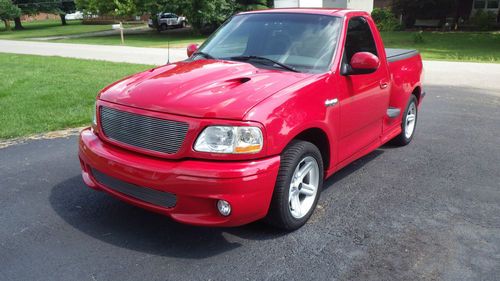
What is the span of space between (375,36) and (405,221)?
2.14 meters

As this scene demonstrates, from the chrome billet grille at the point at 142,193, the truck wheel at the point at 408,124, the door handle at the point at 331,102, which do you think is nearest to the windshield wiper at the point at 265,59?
the door handle at the point at 331,102

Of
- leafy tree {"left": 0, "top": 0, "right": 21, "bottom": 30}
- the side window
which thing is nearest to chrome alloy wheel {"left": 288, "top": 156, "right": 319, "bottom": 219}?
the side window

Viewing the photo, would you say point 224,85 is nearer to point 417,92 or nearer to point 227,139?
point 227,139

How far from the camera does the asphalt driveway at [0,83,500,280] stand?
10.7 ft

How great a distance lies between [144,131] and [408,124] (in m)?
4.17

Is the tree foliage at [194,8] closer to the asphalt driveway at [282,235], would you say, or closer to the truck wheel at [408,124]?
the truck wheel at [408,124]

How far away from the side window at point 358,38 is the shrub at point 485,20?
30328mm

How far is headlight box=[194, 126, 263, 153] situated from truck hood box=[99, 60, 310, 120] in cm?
10

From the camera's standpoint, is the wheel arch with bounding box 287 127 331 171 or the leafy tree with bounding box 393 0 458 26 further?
the leafy tree with bounding box 393 0 458 26

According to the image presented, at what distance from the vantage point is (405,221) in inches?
160

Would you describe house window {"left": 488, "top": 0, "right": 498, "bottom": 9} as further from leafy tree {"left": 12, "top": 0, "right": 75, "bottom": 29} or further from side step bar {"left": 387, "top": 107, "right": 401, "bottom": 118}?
leafy tree {"left": 12, "top": 0, "right": 75, "bottom": 29}

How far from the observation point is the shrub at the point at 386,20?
3409cm

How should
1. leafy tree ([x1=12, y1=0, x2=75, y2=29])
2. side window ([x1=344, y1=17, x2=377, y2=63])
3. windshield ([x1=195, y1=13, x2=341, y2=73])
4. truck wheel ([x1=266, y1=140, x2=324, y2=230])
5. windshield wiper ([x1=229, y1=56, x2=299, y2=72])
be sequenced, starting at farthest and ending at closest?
leafy tree ([x1=12, y1=0, x2=75, y2=29]) < side window ([x1=344, y1=17, x2=377, y2=63]) < windshield ([x1=195, y1=13, x2=341, y2=73]) < windshield wiper ([x1=229, y1=56, x2=299, y2=72]) < truck wheel ([x1=266, y1=140, x2=324, y2=230])

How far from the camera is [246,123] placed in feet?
10.6
